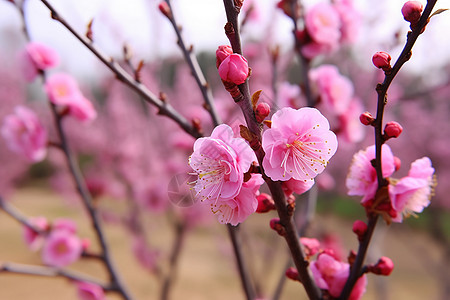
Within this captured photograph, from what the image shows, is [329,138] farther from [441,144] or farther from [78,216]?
[78,216]

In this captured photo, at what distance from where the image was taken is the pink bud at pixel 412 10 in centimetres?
47

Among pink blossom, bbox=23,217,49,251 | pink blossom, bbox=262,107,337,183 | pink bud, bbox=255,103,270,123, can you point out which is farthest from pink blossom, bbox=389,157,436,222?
pink blossom, bbox=23,217,49,251

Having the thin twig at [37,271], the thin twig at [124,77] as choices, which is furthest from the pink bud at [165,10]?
the thin twig at [37,271]

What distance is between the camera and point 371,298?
4.18m

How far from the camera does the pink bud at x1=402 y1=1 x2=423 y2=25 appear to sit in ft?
1.54

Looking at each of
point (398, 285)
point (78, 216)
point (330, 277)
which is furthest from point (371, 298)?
point (78, 216)

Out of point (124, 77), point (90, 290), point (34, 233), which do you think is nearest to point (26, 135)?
point (34, 233)

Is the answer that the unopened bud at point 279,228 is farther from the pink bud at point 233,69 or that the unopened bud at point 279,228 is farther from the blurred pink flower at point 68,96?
the blurred pink flower at point 68,96

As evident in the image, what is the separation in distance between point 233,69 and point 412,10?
0.81 ft

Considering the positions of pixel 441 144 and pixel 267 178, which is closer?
A: pixel 267 178

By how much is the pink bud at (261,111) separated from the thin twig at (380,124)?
0.16m

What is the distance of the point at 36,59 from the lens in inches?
39.7

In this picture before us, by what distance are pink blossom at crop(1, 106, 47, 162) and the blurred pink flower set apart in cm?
18

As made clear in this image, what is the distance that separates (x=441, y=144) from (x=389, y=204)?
13.6 feet
